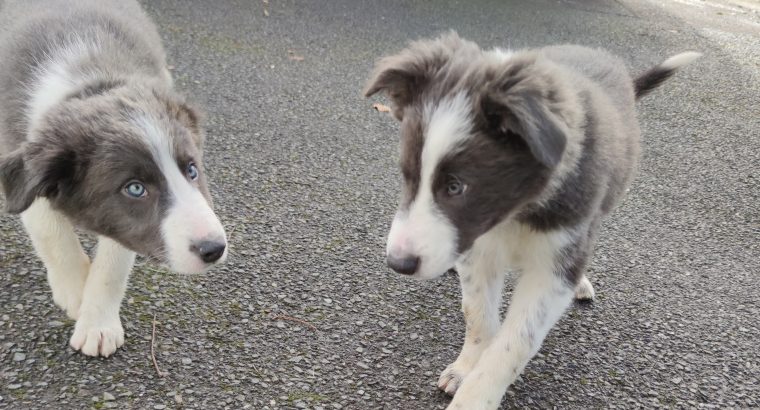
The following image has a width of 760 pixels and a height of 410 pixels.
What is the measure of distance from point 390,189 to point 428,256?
2.13 metres

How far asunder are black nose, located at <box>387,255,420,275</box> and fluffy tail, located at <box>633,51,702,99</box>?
1.98m

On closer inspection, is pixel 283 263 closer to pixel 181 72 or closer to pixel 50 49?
pixel 50 49

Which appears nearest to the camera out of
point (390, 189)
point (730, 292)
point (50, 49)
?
point (50, 49)

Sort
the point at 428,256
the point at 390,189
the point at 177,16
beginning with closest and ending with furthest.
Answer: the point at 428,256 < the point at 390,189 < the point at 177,16

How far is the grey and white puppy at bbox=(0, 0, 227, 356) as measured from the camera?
237 centimetres

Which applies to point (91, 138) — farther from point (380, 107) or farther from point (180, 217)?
point (380, 107)

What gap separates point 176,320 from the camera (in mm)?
2924

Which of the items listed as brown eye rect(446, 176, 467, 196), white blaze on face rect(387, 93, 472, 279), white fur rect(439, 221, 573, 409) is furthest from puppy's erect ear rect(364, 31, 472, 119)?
white fur rect(439, 221, 573, 409)

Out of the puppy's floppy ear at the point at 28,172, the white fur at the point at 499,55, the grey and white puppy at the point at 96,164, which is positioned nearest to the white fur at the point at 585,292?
the white fur at the point at 499,55

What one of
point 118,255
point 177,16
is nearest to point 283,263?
A: point 118,255

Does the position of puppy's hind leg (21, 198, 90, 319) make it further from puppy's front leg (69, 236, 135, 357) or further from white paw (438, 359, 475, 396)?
white paw (438, 359, 475, 396)

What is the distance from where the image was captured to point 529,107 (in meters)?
2.10

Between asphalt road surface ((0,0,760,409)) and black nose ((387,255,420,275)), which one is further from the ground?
black nose ((387,255,420,275))

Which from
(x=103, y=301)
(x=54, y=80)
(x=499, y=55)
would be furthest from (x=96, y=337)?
(x=499, y=55)
